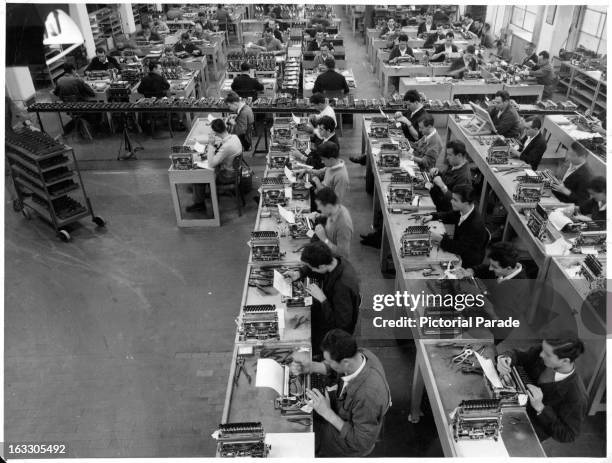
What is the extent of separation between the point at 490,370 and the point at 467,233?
1.51 meters

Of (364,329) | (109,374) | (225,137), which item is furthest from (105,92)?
(364,329)

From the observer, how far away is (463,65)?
36.0 ft

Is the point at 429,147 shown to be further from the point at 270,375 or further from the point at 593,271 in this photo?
the point at 270,375

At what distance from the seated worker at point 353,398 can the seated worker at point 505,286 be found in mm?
1310

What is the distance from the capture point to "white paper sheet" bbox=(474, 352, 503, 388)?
10.3 ft

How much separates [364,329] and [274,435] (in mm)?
2235

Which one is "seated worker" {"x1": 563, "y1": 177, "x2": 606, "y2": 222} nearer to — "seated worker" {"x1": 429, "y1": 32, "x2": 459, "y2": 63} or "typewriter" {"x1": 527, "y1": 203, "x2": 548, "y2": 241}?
"typewriter" {"x1": 527, "y1": 203, "x2": 548, "y2": 241}

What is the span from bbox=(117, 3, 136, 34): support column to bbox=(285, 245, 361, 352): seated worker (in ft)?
61.6

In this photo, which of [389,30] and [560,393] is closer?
[560,393]

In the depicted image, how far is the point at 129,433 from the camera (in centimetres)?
402

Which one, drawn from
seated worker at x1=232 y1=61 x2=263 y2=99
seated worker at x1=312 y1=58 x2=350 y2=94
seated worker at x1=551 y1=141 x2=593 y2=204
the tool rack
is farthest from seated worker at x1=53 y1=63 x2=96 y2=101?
seated worker at x1=551 y1=141 x2=593 y2=204

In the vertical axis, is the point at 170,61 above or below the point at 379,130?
above

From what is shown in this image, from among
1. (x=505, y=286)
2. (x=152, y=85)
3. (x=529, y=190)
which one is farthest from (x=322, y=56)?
(x=505, y=286)

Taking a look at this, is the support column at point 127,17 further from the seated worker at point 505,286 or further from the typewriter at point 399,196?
the seated worker at point 505,286
